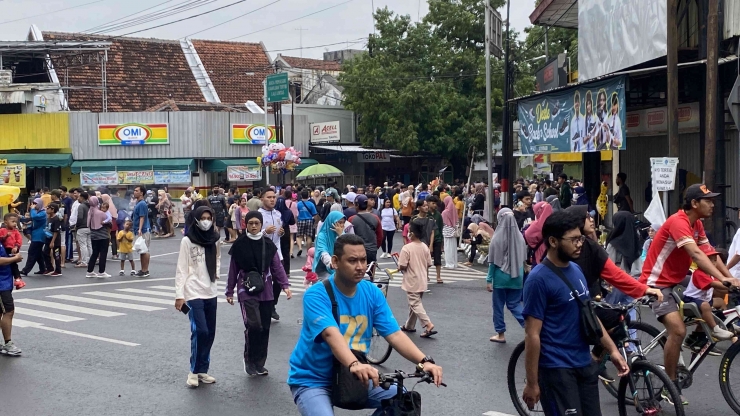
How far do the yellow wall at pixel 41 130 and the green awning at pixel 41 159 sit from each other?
48 cm

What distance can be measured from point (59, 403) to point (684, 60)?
13494 mm

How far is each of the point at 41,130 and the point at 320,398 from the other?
38516 millimetres

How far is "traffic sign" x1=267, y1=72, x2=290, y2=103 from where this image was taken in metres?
39.4

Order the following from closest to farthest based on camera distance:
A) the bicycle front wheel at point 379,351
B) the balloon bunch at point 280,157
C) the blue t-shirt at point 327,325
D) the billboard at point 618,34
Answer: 1. the blue t-shirt at point 327,325
2. the bicycle front wheel at point 379,351
3. the billboard at point 618,34
4. the balloon bunch at point 280,157

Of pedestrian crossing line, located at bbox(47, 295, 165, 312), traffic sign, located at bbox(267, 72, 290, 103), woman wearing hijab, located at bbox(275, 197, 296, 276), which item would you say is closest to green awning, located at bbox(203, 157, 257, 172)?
traffic sign, located at bbox(267, 72, 290, 103)

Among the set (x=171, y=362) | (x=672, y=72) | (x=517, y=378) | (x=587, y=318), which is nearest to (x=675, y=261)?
(x=517, y=378)

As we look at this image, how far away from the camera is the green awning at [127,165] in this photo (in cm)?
4046

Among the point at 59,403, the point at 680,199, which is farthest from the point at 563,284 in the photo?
the point at 680,199

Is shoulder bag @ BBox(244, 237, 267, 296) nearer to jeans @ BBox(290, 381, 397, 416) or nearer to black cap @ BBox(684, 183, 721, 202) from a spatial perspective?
black cap @ BBox(684, 183, 721, 202)

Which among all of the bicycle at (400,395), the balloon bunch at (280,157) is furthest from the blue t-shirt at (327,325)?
the balloon bunch at (280,157)

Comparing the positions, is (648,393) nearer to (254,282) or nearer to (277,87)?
(254,282)

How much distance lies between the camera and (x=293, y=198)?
2466cm

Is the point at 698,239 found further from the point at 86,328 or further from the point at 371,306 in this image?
the point at 86,328

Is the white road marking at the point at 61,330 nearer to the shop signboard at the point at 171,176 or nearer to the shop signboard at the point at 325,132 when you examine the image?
the shop signboard at the point at 171,176
